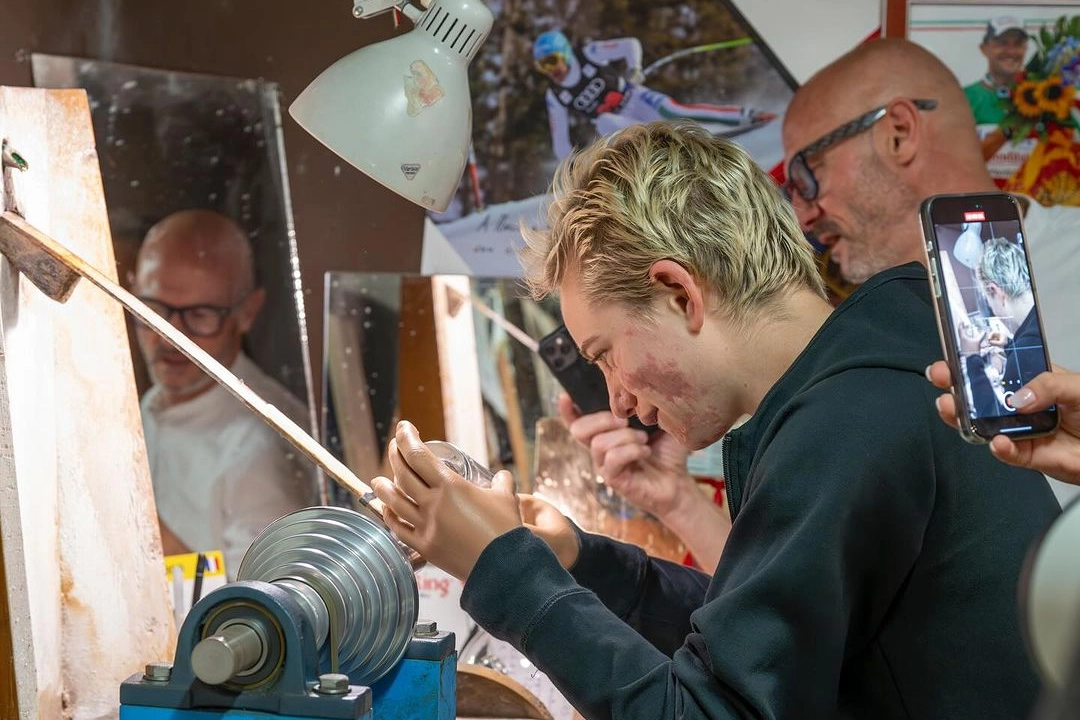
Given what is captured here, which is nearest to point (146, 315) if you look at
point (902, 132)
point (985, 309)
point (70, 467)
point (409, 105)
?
point (70, 467)

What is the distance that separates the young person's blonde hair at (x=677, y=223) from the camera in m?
1.21

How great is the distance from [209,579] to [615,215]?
1042 mm

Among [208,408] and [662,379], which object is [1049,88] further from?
[208,408]

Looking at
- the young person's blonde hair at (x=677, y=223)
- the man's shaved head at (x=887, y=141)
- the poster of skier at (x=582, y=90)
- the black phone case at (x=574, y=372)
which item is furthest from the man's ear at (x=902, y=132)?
the young person's blonde hair at (x=677, y=223)

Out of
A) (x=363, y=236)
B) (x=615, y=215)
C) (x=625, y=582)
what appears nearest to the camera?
(x=615, y=215)

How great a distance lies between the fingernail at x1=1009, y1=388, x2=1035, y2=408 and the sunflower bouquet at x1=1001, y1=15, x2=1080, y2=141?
1.54 meters

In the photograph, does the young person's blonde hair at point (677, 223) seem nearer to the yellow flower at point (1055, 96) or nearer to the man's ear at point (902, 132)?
the man's ear at point (902, 132)

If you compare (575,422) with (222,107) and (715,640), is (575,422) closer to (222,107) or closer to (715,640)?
(222,107)

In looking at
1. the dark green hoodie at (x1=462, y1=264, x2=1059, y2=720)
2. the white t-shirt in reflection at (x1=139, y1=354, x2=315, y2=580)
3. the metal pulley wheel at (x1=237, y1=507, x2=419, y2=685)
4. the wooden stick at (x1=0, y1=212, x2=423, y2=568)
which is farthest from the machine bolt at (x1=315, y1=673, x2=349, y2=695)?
the white t-shirt in reflection at (x1=139, y1=354, x2=315, y2=580)

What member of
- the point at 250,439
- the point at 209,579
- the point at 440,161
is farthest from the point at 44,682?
the point at 250,439

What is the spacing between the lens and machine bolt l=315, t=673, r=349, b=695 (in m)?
0.99

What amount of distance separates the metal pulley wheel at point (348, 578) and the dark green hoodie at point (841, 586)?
0.08 meters

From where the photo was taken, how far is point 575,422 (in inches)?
78.0

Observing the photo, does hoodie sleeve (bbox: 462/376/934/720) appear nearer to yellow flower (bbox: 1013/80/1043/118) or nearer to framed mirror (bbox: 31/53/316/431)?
framed mirror (bbox: 31/53/316/431)
